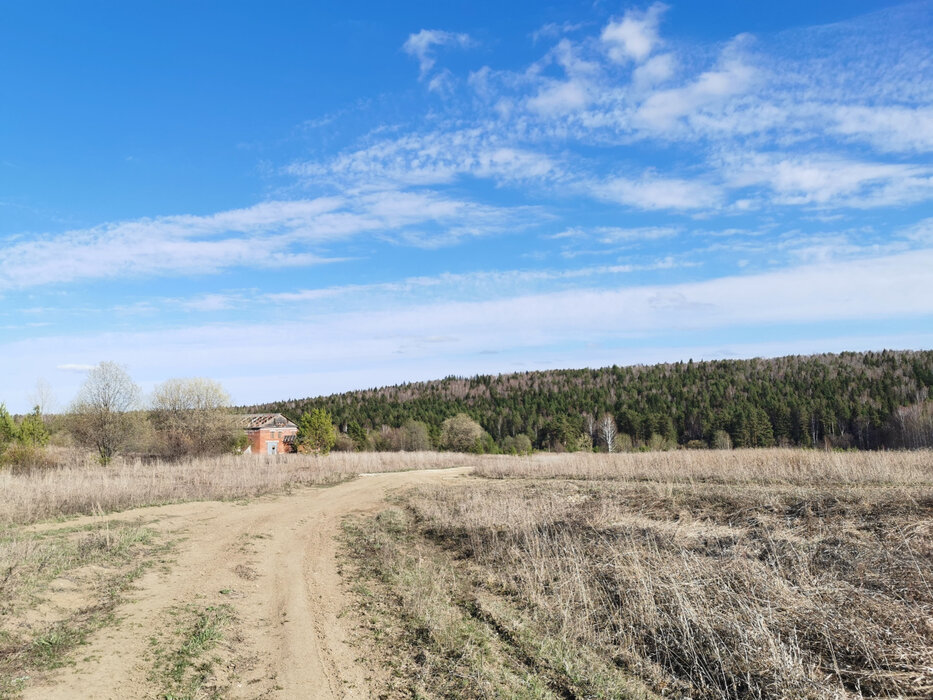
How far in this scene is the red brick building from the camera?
7719cm

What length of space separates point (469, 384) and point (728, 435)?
310 feet

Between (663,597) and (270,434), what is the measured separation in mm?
78616

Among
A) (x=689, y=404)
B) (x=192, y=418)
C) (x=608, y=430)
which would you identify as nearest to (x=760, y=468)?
(x=192, y=418)

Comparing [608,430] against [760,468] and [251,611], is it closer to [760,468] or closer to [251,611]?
[760,468]

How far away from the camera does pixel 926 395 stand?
366 ft

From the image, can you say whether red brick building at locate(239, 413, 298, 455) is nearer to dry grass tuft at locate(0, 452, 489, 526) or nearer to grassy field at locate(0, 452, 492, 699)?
dry grass tuft at locate(0, 452, 489, 526)

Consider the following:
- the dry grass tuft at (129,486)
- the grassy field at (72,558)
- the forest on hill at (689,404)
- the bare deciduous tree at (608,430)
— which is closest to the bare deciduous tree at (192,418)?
the dry grass tuft at (129,486)

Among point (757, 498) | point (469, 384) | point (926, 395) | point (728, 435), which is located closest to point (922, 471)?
point (757, 498)

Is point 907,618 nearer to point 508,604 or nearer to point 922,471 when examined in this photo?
point 508,604

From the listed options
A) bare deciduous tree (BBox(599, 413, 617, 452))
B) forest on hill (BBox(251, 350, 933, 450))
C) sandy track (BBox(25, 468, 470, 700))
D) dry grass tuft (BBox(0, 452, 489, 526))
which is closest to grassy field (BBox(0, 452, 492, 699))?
dry grass tuft (BBox(0, 452, 489, 526))

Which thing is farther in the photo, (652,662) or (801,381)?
(801,381)

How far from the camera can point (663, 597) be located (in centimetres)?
868

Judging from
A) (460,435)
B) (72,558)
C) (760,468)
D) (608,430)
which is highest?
(72,558)

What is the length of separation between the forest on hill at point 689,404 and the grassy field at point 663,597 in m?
58.1
